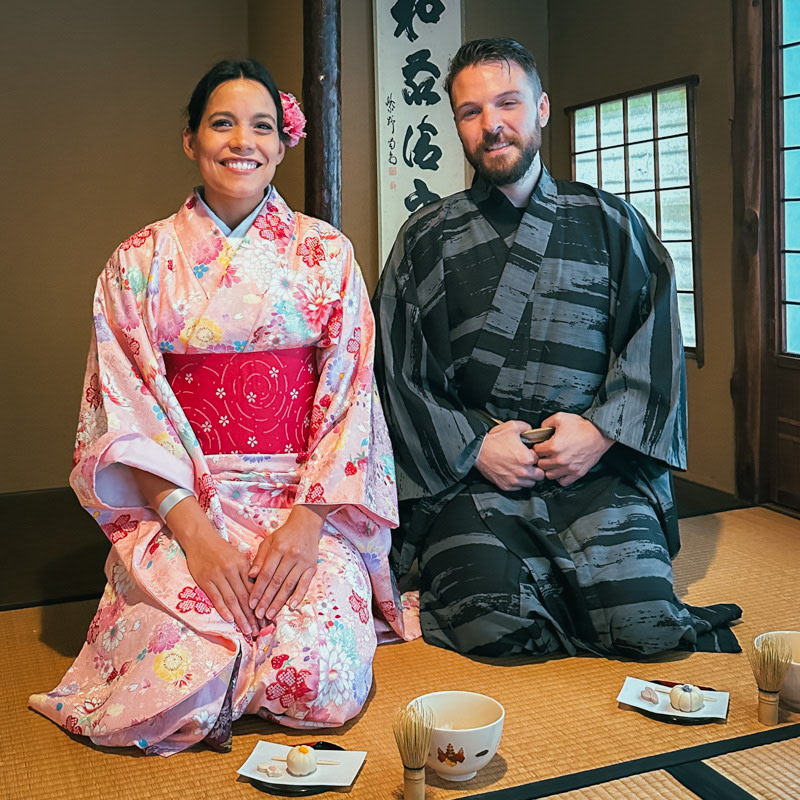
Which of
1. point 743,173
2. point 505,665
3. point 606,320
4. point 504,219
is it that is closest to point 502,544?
point 505,665

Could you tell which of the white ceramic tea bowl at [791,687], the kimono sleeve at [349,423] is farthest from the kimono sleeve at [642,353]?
the white ceramic tea bowl at [791,687]

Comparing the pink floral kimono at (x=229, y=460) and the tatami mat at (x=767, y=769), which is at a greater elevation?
the pink floral kimono at (x=229, y=460)

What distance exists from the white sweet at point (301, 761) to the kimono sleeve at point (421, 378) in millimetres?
1039

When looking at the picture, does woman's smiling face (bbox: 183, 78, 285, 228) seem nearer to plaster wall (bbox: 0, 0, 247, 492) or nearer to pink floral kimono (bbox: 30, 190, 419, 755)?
pink floral kimono (bbox: 30, 190, 419, 755)

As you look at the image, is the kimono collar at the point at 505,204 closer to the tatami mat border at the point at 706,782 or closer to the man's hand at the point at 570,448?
the man's hand at the point at 570,448

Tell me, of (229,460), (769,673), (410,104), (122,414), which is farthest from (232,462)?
(410,104)

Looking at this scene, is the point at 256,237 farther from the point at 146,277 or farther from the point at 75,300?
the point at 75,300

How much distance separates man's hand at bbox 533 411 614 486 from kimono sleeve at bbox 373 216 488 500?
19 cm

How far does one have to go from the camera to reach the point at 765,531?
3736mm

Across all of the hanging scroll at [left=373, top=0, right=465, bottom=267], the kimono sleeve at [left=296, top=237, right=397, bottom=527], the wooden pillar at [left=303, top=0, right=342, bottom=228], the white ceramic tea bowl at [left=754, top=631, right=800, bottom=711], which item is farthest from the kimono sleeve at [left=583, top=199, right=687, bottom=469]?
the hanging scroll at [left=373, top=0, right=465, bottom=267]

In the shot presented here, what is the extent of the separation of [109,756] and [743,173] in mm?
3291

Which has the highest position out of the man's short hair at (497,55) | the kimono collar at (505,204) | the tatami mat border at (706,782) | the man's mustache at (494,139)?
the man's short hair at (497,55)

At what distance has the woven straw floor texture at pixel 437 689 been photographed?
2.00 meters

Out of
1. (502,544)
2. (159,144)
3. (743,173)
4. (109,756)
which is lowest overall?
(109,756)
